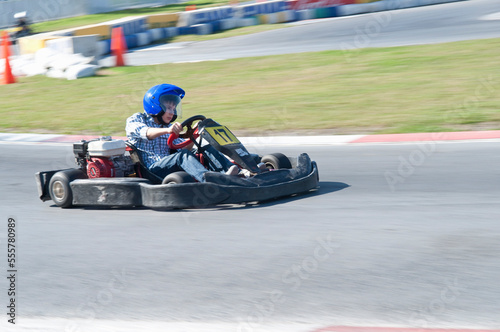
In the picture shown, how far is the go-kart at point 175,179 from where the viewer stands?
5.25m

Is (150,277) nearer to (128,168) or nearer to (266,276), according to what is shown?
(266,276)

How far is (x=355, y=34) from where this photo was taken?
1798cm

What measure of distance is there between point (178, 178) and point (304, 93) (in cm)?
677

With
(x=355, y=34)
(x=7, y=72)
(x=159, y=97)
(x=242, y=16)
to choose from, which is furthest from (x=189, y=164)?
(x=242, y=16)

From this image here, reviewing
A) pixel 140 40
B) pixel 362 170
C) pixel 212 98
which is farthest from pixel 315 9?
pixel 362 170

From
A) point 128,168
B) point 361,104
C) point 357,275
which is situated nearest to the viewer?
point 357,275

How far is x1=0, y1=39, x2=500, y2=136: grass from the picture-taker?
946cm

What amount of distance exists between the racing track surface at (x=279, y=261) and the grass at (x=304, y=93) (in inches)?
120

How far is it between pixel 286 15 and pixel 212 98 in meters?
11.7

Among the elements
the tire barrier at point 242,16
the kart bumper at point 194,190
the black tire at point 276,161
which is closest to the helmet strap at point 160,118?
the kart bumper at point 194,190

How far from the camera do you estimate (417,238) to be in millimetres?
4277

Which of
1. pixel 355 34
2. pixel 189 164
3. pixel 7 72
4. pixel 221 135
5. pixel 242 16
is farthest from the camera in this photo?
pixel 242 16

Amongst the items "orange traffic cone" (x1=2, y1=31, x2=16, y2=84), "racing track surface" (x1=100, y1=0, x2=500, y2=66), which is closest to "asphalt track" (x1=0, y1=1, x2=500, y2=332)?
"orange traffic cone" (x1=2, y1=31, x2=16, y2=84)

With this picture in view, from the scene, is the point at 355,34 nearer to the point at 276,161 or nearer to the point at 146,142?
the point at 276,161
